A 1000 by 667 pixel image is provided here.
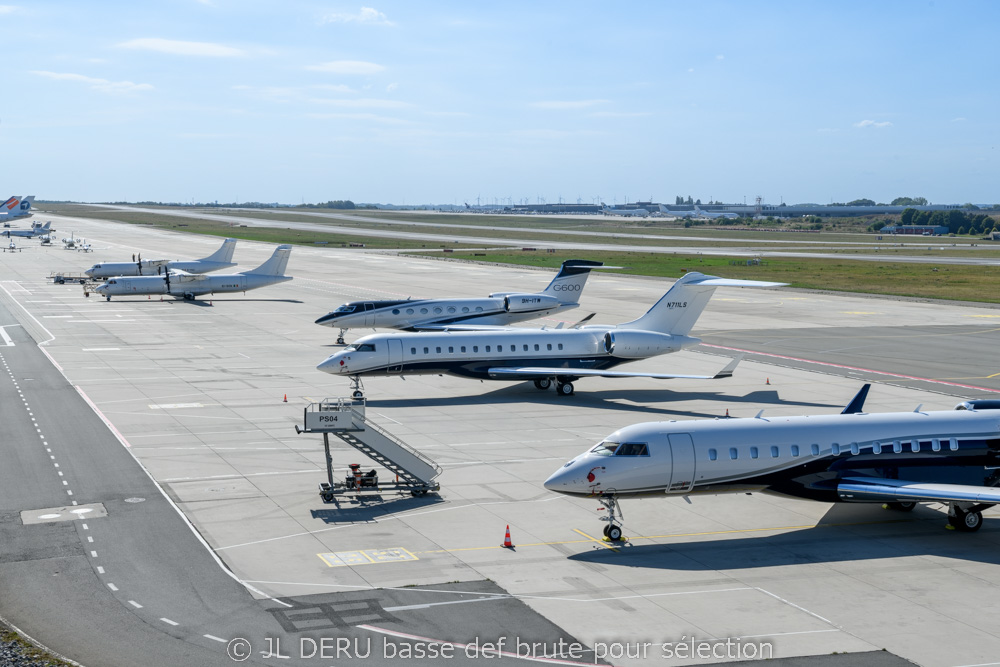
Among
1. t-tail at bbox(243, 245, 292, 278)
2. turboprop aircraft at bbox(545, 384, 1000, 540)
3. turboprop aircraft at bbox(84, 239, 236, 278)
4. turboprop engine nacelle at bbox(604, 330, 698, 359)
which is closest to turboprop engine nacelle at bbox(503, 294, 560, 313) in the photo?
turboprop engine nacelle at bbox(604, 330, 698, 359)

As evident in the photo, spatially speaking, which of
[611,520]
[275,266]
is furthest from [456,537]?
[275,266]

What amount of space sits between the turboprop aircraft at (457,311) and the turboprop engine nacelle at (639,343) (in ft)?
49.6

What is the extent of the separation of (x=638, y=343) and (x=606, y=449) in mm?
23258

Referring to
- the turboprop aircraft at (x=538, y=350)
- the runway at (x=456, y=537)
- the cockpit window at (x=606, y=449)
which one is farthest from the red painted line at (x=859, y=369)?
the cockpit window at (x=606, y=449)

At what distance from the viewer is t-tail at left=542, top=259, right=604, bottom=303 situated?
67.4 metres

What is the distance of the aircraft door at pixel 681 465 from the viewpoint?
26.6 m

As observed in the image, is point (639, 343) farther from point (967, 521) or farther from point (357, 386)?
point (967, 521)

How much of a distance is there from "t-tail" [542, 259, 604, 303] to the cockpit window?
40712 mm

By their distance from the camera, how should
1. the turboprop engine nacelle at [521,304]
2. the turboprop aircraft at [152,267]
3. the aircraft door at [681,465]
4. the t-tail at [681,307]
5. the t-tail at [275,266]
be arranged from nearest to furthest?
1. the aircraft door at [681,465]
2. the t-tail at [681,307]
3. the turboprop engine nacelle at [521,304]
4. the t-tail at [275,266]
5. the turboprop aircraft at [152,267]

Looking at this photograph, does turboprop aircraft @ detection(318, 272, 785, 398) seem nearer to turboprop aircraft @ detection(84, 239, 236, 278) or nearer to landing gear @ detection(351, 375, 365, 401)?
landing gear @ detection(351, 375, 365, 401)

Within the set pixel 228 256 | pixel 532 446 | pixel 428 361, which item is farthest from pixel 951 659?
pixel 228 256

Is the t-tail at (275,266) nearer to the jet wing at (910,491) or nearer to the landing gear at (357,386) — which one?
the landing gear at (357,386)

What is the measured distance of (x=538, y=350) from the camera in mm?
48969

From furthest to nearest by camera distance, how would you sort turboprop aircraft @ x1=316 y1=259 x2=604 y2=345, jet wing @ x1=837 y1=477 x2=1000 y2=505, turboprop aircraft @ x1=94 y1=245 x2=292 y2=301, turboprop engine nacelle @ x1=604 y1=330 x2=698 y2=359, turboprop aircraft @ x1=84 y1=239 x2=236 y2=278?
turboprop aircraft @ x1=84 y1=239 x2=236 y2=278 < turboprop aircraft @ x1=94 y1=245 x2=292 y2=301 < turboprop aircraft @ x1=316 y1=259 x2=604 y2=345 < turboprop engine nacelle @ x1=604 y1=330 x2=698 y2=359 < jet wing @ x1=837 y1=477 x2=1000 y2=505
